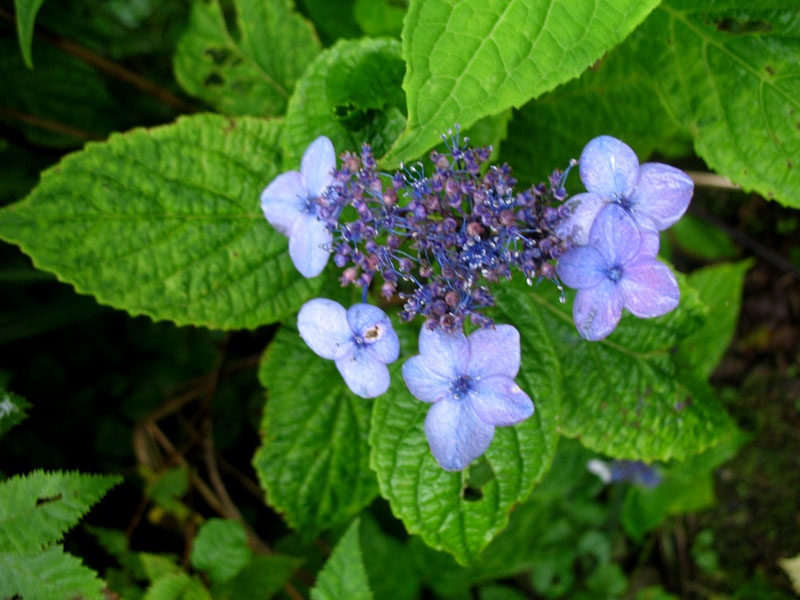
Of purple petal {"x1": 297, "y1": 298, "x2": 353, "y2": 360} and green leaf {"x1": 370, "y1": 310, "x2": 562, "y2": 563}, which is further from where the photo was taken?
green leaf {"x1": 370, "y1": 310, "x2": 562, "y2": 563}

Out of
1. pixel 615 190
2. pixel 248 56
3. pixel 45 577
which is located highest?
pixel 615 190

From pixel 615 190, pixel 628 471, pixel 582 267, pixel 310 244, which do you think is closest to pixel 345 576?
pixel 310 244

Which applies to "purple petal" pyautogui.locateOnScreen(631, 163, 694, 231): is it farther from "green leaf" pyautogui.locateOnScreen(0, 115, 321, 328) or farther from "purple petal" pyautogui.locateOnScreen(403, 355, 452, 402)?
"green leaf" pyautogui.locateOnScreen(0, 115, 321, 328)

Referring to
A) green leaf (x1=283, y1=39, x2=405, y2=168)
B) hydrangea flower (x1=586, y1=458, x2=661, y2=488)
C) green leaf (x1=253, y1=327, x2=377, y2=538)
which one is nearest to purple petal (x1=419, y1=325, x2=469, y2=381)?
green leaf (x1=283, y1=39, x2=405, y2=168)

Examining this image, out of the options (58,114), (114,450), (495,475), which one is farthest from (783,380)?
(58,114)

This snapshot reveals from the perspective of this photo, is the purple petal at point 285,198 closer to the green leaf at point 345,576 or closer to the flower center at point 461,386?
the flower center at point 461,386

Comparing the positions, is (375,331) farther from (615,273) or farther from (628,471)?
(628,471)
